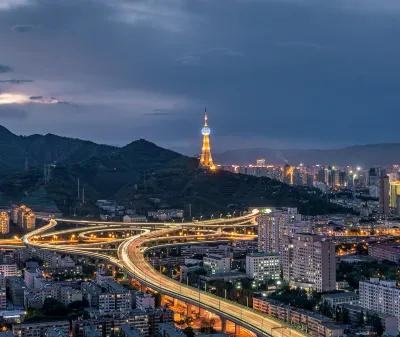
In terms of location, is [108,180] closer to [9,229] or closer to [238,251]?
[9,229]

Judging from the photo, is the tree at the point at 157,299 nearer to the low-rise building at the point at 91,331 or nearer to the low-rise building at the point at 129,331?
the low-rise building at the point at 129,331

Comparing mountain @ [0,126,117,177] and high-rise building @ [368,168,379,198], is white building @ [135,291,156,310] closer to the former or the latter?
high-rise building @ [368,168,379,198]

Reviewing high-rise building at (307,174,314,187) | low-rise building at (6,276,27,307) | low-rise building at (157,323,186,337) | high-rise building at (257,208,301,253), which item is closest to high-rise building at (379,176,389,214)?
high-rise building at (307,174,314,187)

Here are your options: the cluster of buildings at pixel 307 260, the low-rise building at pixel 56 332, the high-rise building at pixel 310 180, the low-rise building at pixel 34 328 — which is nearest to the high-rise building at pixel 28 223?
the cluster of buildings at pixel 307 260

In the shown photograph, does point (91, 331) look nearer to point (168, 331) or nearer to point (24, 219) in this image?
point (168, 331)

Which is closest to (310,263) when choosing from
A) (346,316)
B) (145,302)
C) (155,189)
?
(346,316)

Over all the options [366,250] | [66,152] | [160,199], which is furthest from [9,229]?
[66,152]
